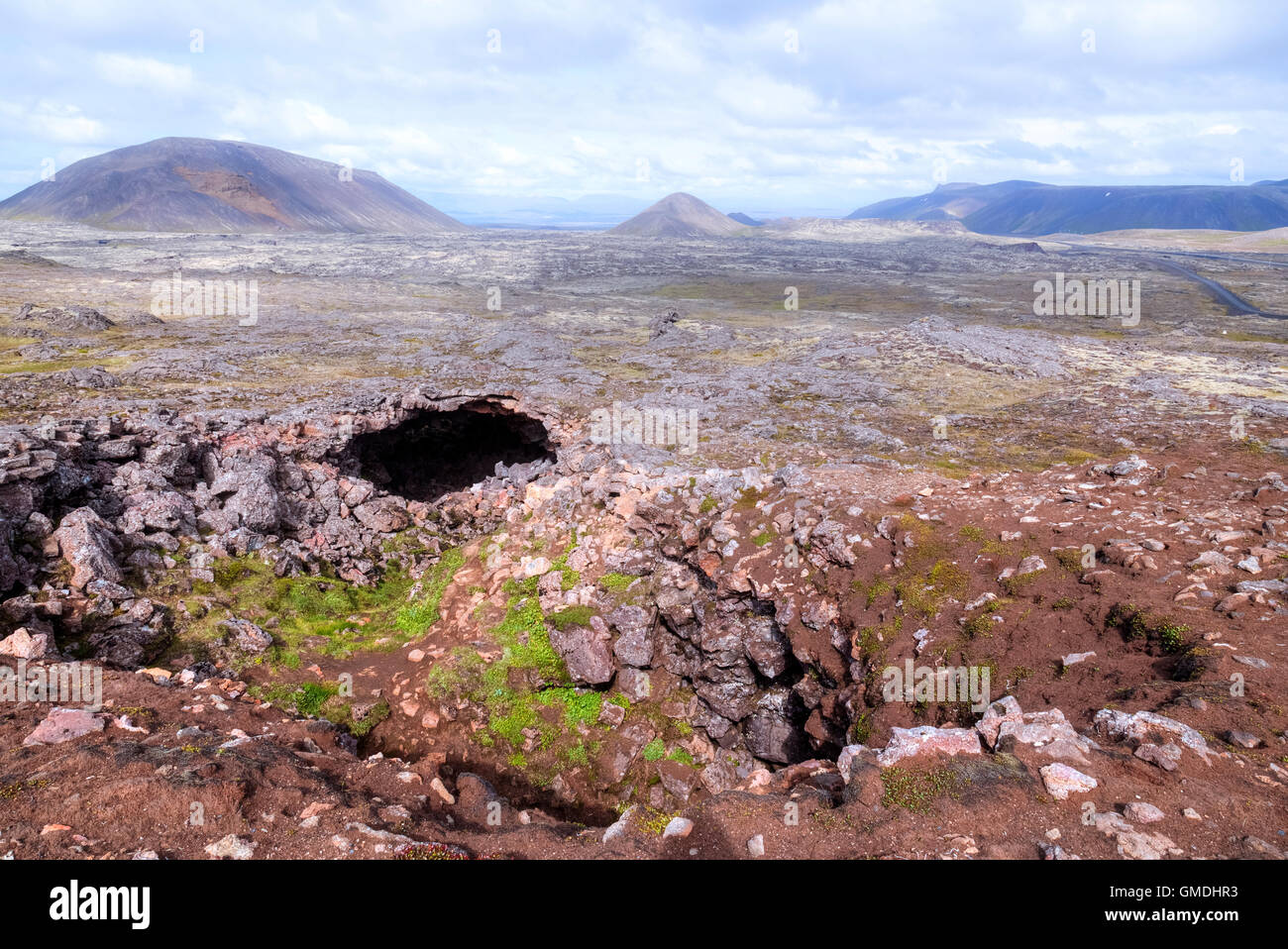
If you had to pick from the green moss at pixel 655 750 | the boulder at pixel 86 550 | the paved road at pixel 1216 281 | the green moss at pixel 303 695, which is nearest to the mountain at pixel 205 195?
the boulder at pixel 86 550

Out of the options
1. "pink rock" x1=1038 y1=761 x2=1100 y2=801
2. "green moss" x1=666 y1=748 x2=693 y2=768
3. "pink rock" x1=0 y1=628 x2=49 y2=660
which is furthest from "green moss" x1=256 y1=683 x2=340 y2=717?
"pink rock" x1=1038 y1=761 x2=1100 y2=801

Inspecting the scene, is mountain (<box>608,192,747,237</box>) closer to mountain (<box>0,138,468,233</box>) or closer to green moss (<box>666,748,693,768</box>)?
mountain (<box>0,138,468,233</box>)

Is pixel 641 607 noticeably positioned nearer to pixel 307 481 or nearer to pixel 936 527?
pixel 936 527

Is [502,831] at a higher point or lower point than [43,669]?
lower

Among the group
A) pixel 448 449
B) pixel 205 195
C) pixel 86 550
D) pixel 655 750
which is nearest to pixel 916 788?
pixel 655 750

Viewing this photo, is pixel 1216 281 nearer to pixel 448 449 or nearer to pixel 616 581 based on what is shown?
pixel 448 449

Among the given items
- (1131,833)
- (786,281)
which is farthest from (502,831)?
(786,281)
